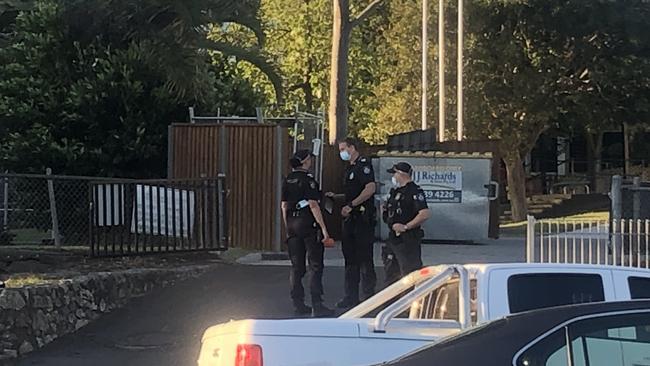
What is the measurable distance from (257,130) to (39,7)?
4278mm

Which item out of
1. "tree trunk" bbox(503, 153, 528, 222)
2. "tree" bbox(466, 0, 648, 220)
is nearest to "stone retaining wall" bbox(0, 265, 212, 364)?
"tree" bbox(466, 0, 648, 220)

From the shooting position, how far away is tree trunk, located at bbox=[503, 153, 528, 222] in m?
31.5

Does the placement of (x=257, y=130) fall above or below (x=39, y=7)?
below

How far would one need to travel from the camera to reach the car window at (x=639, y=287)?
5746 mm

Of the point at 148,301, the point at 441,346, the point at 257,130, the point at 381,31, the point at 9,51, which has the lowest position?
the point at 148,301

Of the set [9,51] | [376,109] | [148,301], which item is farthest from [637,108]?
[148,301]

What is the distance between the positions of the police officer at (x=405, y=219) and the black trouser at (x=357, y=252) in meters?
0.70

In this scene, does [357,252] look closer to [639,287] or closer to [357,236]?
[357,236]

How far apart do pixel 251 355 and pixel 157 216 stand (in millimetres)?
8211

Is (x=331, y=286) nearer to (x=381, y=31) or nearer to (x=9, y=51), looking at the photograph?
(x=9, y=51)

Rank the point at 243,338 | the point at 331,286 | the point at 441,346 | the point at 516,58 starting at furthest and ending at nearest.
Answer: the point at 516,58 < the point at 331,286 < the point at 243,338 < the point at 441,346

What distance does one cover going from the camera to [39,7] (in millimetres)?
16219

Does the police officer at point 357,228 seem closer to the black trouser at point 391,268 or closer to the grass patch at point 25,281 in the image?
the black trouser at point 391,268

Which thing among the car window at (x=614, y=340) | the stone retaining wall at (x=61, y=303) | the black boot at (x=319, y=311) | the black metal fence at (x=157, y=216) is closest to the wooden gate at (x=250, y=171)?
the black metal fence at (x=157, y=216)
